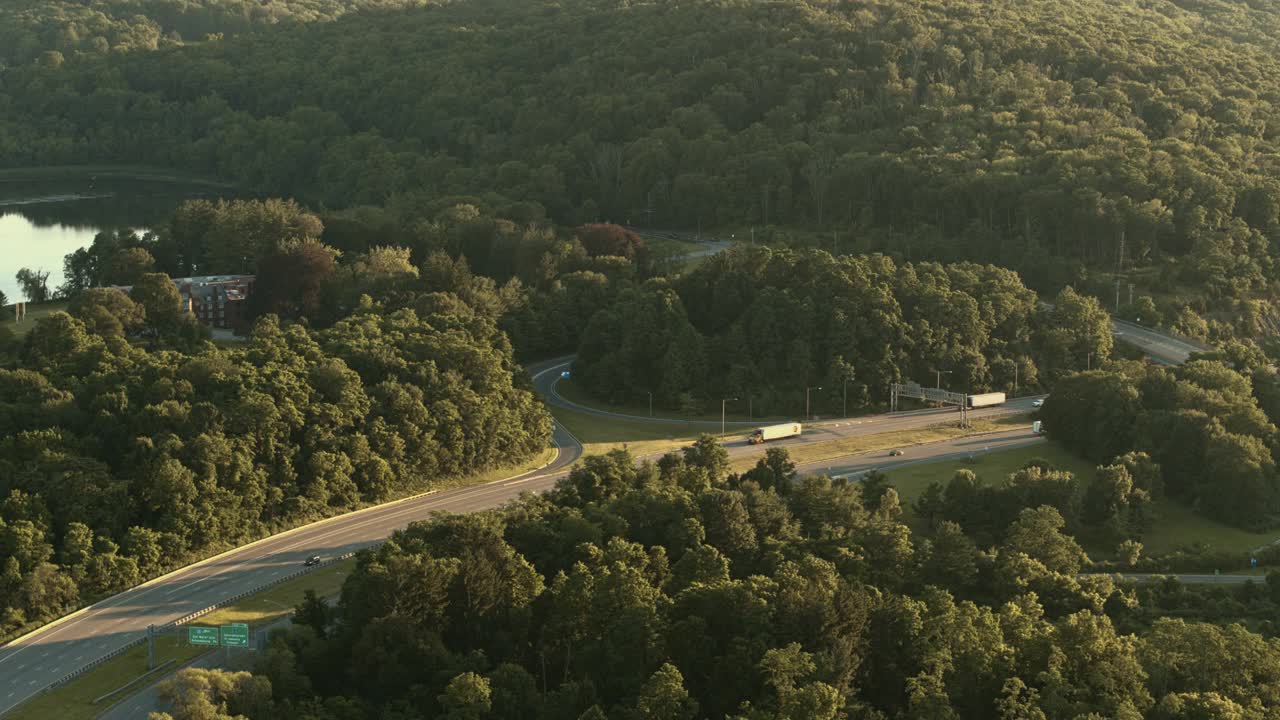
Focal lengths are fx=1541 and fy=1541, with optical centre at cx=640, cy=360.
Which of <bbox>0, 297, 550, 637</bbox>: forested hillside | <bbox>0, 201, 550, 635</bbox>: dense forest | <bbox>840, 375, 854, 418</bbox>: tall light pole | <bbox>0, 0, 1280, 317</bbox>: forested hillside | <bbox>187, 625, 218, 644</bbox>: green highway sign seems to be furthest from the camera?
<bbox>0, 0, 1280, 317</bbox>: forested hillside

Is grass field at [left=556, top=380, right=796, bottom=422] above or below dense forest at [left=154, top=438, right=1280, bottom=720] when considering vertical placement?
below

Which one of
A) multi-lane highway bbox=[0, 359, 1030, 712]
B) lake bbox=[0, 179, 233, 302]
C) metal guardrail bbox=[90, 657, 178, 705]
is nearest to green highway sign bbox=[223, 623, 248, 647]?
metal guardrail bbox=[90, 657, 178, 705]

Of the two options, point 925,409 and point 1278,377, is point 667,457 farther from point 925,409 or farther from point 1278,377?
point 1278,377

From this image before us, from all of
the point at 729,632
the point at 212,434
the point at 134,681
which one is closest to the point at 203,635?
the point at 134,681

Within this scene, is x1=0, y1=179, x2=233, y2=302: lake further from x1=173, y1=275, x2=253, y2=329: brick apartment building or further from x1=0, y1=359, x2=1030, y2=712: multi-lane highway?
x1=0, y1=359, x2=1030, y2=712: multi-lane highway

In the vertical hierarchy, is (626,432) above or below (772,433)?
below

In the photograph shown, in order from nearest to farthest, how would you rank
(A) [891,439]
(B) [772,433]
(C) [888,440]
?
1. (B) [772,433]
2. (C) [888,440]
3. (A) [891,439]

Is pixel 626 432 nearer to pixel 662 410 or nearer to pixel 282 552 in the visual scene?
pixel 662 410

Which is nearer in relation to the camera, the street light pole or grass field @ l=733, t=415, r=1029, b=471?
grass field @ l=733, t=415, r=1029, b=471

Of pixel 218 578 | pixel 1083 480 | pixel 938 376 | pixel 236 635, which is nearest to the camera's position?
pixel 236 635
